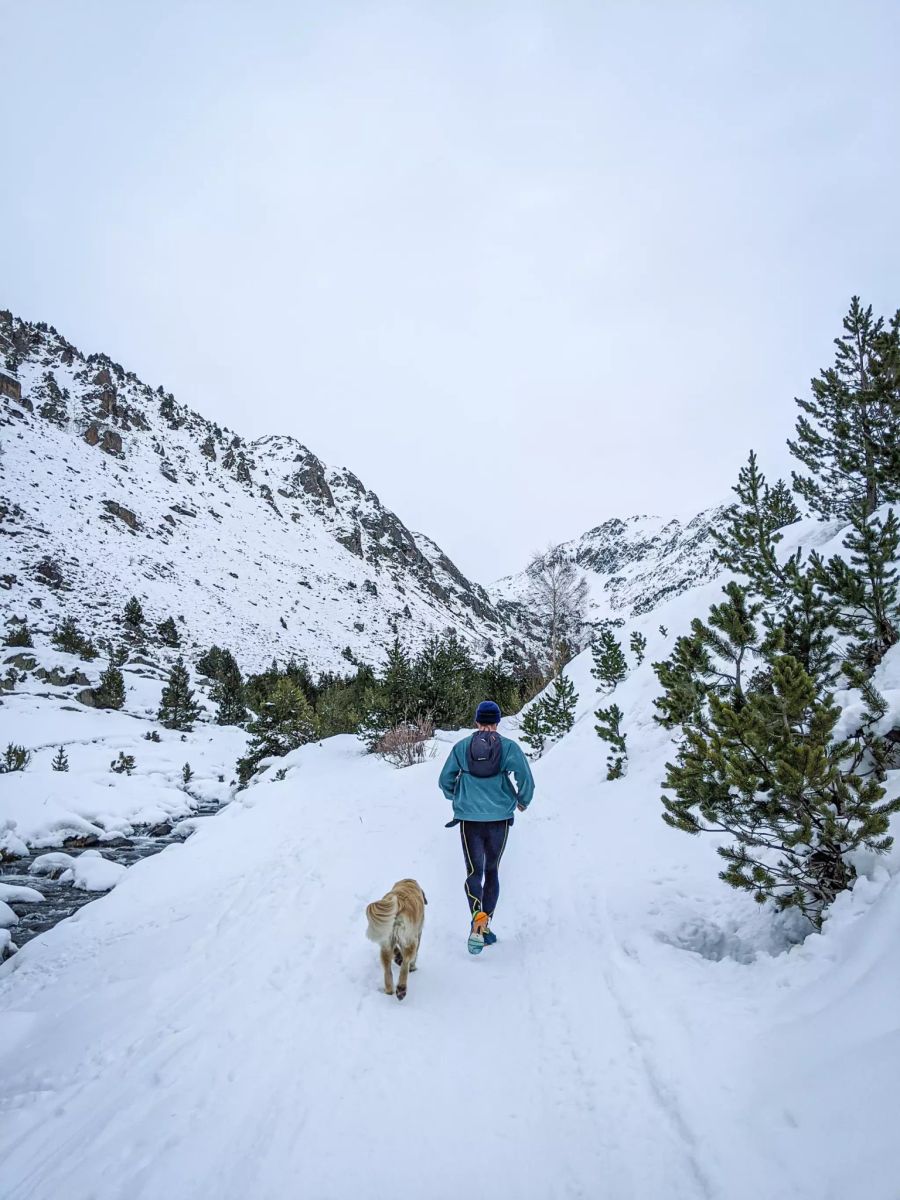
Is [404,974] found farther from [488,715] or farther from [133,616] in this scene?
[133,616]

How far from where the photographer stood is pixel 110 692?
21.6m

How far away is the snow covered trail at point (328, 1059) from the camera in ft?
7.58

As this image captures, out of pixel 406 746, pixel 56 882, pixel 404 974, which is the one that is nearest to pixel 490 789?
pixel 404 974

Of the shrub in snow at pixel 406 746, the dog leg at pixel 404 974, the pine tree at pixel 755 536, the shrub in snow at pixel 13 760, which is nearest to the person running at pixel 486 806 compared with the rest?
the dog leg at pixel 404 974

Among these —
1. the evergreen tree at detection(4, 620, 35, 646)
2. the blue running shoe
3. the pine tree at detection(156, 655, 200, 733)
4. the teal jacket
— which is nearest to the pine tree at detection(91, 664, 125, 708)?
the pine tree at detection(156, 655, 200, 733)

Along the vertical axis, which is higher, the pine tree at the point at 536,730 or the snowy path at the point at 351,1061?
the pine tree at the point at 536,730

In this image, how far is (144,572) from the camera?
3941 centimetres

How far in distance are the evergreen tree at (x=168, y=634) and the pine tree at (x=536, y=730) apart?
27168 mm

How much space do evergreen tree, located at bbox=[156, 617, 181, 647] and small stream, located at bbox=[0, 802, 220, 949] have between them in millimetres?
24150

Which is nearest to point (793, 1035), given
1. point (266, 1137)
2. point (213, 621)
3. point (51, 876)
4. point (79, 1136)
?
point (266, 1137)

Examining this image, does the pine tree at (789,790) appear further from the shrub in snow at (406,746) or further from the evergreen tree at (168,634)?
the evergreen tree at (168,634)

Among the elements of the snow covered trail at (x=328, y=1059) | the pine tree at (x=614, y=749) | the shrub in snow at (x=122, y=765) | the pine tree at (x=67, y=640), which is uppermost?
the pine tree at (x=67, y=640)

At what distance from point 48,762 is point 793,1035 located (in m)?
17.2

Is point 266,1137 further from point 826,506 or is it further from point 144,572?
point 144,572
